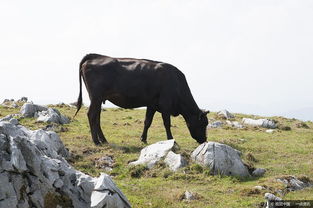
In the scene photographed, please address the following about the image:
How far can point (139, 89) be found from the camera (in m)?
18.7

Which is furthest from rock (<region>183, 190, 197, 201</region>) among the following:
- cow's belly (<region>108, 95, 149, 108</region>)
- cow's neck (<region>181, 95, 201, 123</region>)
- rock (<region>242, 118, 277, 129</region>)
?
rock (<region>242, 118, 277, 129</region>)

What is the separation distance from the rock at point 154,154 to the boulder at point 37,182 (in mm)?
5104

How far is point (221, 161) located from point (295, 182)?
8.55 ft

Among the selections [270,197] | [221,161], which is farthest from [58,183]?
[221,161]

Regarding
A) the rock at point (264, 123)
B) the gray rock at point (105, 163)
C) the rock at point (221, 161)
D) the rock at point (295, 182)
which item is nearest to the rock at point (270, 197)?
the rock at point (295, 182)

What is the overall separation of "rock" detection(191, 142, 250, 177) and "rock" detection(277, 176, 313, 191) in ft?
5.20

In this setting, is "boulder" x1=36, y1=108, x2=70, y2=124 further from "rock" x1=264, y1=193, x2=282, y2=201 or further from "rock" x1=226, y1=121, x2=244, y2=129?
"rock" x1=264, y1=193, x2=282, y2=201

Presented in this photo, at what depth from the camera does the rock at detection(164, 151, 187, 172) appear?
1403cm

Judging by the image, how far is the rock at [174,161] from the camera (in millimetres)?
14026

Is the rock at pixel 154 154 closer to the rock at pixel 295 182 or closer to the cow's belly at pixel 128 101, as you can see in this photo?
the cow's belly at pixel 128 101

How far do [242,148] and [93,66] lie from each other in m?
8.25

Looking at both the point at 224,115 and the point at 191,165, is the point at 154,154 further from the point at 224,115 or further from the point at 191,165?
the point at 224,115

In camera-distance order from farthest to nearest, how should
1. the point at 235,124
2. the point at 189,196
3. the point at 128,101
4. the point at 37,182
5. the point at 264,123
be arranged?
the point at 235,124, the point at 264,123, the point at 128,101, the point at 189,196, the point at 37,182

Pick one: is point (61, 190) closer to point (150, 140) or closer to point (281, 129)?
point (150, 140)
